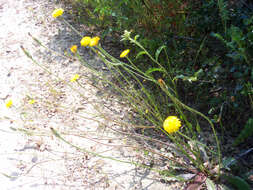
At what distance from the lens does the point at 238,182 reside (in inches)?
46.6

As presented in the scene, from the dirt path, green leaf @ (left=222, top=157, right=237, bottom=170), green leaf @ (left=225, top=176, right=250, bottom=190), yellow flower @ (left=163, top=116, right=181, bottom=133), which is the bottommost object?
green leaf @ (left=225, top=176, right=250, bottom=190)

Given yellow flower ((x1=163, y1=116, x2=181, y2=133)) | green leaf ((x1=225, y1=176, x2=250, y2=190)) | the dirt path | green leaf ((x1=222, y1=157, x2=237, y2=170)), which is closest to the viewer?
yellow flower ((x1=163, y1=116, x2=181, y2=133))

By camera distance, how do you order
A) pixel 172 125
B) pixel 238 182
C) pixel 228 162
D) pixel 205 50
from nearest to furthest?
pixel 172 125, pixel 238 182, pixel 228 162, pixel 205 50

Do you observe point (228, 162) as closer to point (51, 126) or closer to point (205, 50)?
point (205, 50)

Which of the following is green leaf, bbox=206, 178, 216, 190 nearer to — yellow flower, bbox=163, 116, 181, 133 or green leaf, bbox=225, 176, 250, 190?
green leaf, bbox=225, 176, 250, 190

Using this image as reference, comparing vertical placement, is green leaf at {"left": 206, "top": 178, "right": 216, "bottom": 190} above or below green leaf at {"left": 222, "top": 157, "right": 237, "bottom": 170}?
below

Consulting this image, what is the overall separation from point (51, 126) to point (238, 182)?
1.34 m

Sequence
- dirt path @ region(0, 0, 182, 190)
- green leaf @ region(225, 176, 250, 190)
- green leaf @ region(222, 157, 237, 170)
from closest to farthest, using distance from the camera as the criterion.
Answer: green leaf @ region(225, 176, 250, 190)
green leaf @ region(222, 157, 237, 170)
dirt path @ region(0, 0, 182, 190)

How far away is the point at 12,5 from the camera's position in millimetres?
3281

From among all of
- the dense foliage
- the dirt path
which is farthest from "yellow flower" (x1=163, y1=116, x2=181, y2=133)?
the dirt path

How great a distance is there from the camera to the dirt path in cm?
147

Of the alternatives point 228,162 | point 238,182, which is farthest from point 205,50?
point 238,182

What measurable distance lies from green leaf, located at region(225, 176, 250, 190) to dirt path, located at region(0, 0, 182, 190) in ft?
1.25

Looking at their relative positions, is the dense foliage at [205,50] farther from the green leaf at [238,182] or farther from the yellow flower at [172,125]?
the yellow flower at [172,125]
